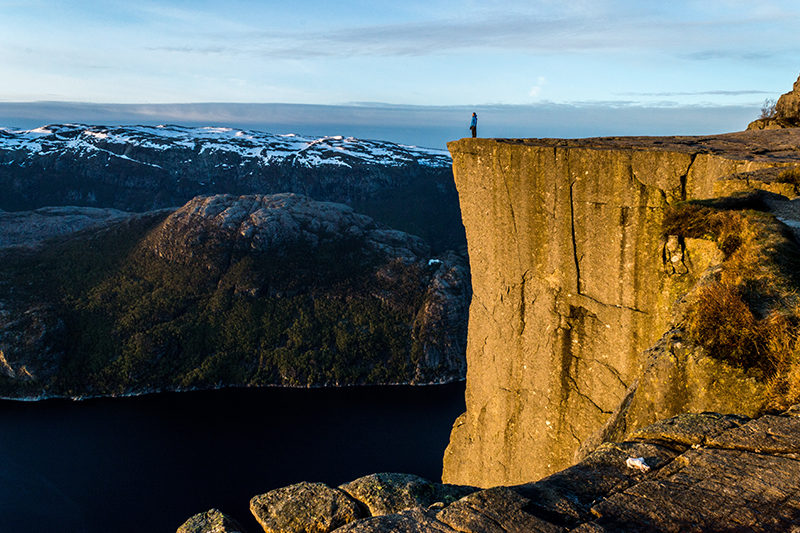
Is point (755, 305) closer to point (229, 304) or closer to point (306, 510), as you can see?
point (306, 510)

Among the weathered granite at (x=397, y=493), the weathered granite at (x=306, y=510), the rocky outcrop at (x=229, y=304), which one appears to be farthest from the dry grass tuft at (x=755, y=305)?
the rocky outcrop at (x=229, y=304)

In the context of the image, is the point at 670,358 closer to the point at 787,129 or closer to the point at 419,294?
the point at 787,129

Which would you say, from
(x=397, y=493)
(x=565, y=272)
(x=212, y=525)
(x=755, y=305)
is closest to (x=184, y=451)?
(x=565, y=272)

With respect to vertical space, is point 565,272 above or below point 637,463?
above

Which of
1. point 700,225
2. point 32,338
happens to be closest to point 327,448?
point 700,225

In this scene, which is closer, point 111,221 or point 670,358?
point 670,358

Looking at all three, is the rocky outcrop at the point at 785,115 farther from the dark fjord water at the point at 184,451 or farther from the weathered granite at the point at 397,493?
the dark fjord water at the point at 184,451
